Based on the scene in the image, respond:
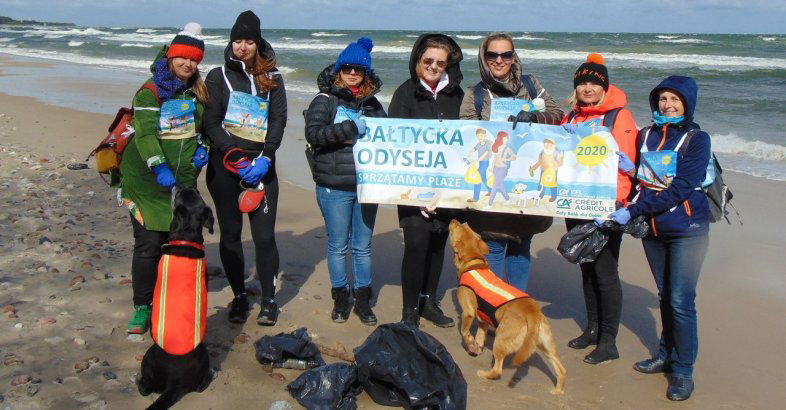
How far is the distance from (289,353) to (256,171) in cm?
136

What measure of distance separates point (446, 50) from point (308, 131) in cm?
122

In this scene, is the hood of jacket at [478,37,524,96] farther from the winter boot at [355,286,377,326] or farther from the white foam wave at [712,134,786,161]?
the white foam wave at [712,134,786,161]

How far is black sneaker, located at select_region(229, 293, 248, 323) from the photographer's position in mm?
5141

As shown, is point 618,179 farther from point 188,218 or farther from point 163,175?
point 163,175

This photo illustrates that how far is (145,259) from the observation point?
15.6 feet

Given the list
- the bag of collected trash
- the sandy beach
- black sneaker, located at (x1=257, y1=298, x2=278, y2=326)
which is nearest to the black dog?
the sandy beach

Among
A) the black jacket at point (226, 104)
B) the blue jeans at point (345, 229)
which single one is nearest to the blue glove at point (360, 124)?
the blue jeans at point (345, 229)

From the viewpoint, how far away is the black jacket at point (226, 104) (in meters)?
4.66

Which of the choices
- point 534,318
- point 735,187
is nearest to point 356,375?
point 534,318

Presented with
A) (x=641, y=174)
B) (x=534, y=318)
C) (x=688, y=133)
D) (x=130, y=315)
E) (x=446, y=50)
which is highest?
(x=446, y=50)

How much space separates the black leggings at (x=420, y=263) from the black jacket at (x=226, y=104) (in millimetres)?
1299

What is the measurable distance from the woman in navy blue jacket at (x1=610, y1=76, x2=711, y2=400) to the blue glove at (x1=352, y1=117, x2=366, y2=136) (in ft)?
6.29

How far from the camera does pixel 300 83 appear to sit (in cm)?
2462

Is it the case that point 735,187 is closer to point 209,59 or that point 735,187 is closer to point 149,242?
point 149,242
